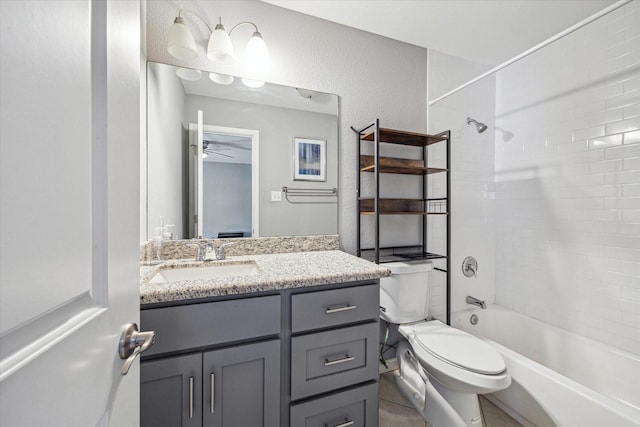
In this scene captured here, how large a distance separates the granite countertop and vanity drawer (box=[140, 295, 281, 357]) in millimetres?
47

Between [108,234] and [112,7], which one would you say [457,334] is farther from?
[112,7]

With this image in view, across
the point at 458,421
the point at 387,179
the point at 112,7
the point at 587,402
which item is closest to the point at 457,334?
the point at 458,421

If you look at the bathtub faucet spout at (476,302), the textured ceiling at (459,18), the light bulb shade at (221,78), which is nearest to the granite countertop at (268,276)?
the light bulb shade at (221,78)

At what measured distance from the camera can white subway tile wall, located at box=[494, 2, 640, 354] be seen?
1.52 m

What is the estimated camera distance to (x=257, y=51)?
1460 millimetres

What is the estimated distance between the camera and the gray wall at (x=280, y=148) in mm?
1499

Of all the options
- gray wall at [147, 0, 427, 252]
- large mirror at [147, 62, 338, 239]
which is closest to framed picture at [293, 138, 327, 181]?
large mirror at [147, 62, 338, 239]

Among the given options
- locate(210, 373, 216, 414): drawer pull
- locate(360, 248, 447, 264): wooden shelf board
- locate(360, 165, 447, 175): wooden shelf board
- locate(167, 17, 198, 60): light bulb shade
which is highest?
locate(167, 17, 198, 60): light bulb shade

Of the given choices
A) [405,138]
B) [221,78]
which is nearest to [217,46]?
[221,78]

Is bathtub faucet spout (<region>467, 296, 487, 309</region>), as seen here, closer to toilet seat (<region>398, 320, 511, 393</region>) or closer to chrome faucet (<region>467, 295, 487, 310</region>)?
chrome faucet (<region>467, 295, 487, 310</region>)

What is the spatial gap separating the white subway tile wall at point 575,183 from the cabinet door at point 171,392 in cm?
233

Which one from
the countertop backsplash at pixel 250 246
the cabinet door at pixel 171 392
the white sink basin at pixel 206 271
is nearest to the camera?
the cabinet door at pixel 171 392

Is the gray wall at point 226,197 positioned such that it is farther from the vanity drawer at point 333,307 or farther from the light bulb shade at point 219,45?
the vanity drawer at point 333,307

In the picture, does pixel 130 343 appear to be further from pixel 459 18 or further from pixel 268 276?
pixel 459 18
